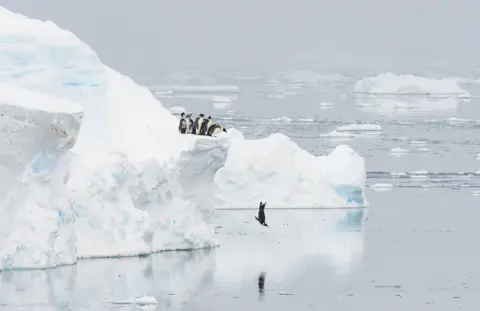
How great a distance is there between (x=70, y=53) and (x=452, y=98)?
62.3 meters

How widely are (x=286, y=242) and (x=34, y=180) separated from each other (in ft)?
22.4

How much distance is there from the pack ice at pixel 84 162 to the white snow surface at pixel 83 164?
2 centimetres

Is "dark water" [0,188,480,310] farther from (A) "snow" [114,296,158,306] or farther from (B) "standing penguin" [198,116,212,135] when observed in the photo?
(B) "standing penguin" [198,116,212,135]

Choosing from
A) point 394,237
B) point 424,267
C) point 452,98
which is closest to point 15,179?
point 424,267

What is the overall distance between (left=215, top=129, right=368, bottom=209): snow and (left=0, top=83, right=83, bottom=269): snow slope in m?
10.3

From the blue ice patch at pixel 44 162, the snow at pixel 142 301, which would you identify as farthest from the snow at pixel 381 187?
the snow at pixel 142 301

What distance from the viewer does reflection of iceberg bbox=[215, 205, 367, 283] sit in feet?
76.1

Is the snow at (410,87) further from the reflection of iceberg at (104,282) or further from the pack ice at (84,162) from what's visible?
the reflection of iceberg at (104,282)

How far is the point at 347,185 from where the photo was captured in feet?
105

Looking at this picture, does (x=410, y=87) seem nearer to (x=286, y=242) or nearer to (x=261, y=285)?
(x=286, y=242)

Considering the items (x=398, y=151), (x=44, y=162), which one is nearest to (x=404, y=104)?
(x=398, y=151)

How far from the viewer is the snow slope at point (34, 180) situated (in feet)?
67.8

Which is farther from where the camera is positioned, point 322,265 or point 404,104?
point 404,104

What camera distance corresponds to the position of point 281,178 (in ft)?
104
